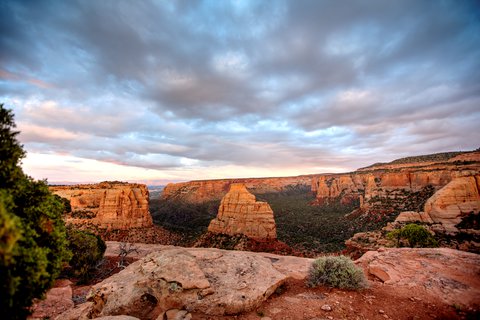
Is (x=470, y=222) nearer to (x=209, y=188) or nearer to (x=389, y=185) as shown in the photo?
(x=389, y=185)

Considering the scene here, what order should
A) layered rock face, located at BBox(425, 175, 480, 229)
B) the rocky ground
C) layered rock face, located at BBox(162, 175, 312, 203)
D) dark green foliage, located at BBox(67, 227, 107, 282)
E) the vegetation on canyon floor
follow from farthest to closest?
layered rock face, located at BBox(162, 175, 312, 203) → the vegetation on canyon floor → layered rock face, located at BBox(425, 175, 480, 229) → dark green foliage, located at BBox(67, 227, 107, 282) → the rocky ground

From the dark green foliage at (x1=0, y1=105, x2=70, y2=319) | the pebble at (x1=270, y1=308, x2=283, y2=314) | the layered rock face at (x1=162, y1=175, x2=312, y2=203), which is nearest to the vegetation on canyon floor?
the layered rock face at (x1=162, y1=175, x2=312, y2=203)

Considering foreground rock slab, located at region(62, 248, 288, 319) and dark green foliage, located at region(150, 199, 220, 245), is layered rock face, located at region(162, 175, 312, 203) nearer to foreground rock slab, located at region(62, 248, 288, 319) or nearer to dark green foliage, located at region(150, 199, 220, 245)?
dark green foliage, located at region(150, 199, 220, 245)

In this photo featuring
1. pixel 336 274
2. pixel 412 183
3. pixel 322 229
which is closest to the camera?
pixel 336 274

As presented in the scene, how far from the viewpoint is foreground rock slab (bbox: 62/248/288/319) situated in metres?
8.52

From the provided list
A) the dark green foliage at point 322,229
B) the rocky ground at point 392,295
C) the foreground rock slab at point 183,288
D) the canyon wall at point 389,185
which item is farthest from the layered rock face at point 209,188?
the foreground rock slab at point 183,288

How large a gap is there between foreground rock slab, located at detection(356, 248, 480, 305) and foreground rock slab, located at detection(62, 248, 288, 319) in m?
7.01

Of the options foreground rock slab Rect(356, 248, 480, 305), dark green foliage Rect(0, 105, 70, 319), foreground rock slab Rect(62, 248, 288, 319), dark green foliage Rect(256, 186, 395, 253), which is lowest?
dark green foliage Rect(256, 186, 395, 253)

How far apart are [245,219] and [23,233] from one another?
51029mm

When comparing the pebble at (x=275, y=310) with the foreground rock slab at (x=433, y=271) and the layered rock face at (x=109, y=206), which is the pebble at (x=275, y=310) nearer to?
the foreground rock slab at (x=433, y=271)

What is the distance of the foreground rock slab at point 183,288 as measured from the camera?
8.52 m

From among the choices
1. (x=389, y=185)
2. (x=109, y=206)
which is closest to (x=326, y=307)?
(x=109, y=206)

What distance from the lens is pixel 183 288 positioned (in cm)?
869

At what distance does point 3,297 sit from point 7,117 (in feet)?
14.7
